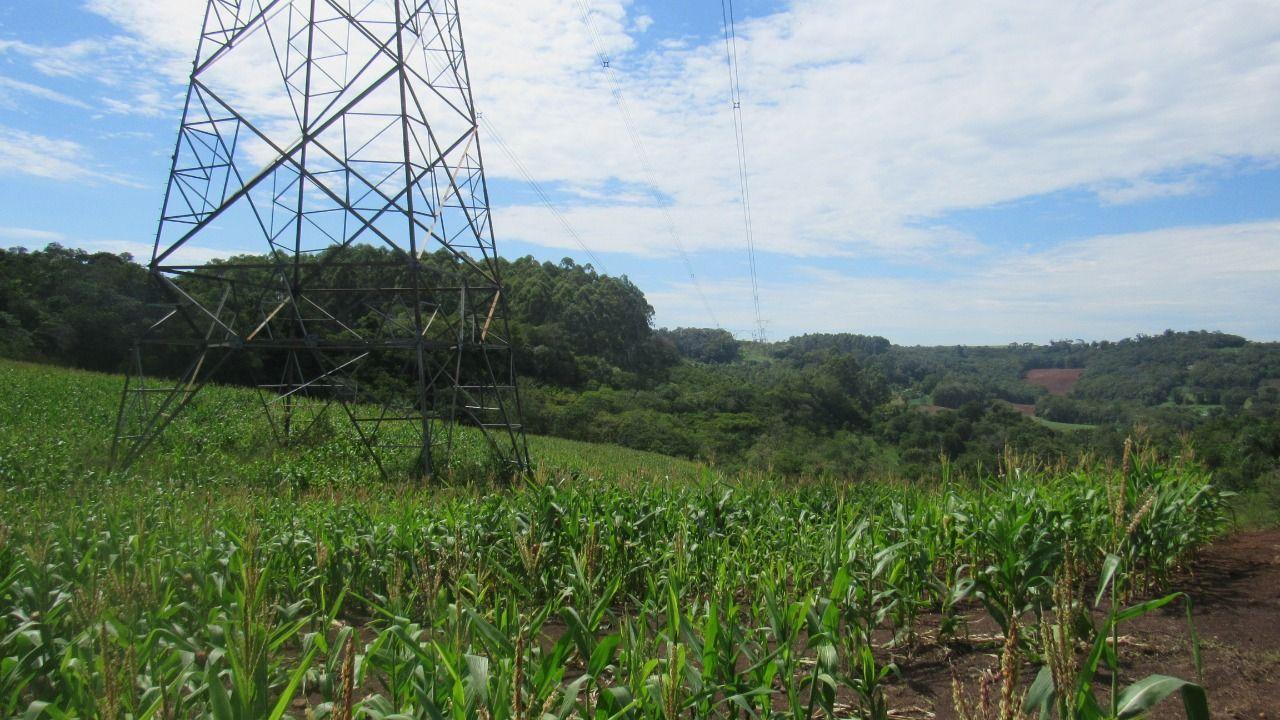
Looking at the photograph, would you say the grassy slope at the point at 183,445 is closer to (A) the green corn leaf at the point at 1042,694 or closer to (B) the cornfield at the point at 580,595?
(B) the cornfield at the point at 580,595

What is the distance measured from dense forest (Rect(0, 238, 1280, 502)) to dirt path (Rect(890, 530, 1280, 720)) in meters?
16.9

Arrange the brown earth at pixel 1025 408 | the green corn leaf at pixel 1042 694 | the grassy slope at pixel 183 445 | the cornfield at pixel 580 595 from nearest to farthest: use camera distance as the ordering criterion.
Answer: the green corn leaf at pixel 1042 694 → the cornfield at pixel 580 595 → the grassy slope at pixel 183 445 → the brown earth at pixel 1025 408

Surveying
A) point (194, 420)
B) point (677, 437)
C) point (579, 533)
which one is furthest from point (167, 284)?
point (677, 437)

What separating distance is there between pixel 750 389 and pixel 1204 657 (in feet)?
185

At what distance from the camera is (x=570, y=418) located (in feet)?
148

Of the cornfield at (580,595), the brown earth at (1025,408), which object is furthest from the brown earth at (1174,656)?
the brown earth at (1025,408)

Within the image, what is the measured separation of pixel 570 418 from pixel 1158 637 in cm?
4146

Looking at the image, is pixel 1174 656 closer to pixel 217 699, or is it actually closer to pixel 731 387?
pixel 217 699

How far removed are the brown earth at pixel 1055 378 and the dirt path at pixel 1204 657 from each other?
73.3 meters

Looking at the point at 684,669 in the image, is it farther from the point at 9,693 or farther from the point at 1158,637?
the point at 1158,637

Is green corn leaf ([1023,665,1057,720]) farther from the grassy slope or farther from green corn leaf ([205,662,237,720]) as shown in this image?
the grassy slope

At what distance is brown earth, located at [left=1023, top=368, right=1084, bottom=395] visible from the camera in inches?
2926

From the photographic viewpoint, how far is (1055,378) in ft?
269

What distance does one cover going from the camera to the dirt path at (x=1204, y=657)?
3.44 m
